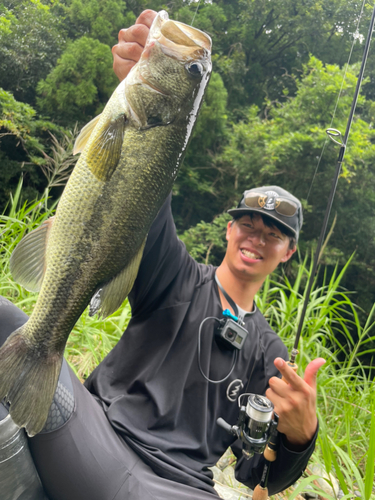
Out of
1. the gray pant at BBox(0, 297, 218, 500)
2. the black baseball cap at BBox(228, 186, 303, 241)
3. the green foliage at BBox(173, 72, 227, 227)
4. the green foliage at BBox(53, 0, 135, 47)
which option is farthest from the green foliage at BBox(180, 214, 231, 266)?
the gray pant at BBox(0, 297, 218, 500)

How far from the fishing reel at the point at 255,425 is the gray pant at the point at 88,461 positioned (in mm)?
270

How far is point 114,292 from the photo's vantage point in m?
1.19

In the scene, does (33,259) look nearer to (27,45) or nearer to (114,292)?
(114,292)

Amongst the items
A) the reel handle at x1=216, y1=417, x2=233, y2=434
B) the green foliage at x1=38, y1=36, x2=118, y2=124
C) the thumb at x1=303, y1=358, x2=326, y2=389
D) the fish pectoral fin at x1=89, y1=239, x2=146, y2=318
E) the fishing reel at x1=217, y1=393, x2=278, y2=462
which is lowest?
the green foliage at x1=38, y1=36, x2=118, y2=124

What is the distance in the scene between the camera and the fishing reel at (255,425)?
1596 mm

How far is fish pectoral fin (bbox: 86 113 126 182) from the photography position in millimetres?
1168

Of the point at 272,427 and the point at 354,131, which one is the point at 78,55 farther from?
the point at 272,427

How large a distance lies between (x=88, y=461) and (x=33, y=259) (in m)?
0.71

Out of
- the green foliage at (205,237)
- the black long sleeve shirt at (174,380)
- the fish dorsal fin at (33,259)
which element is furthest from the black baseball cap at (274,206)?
the green foliage at (205,237)

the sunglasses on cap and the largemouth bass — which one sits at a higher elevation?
the largemouth bass

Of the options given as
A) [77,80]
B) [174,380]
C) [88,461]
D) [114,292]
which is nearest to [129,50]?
[114,292]

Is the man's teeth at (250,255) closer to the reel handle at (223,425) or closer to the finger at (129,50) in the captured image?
the reel handle at (223,425)

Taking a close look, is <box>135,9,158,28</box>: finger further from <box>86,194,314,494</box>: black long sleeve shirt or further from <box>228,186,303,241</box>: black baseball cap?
<box>228,186,303,241</box>: black baseball cap

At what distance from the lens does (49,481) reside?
1355 millimetres
